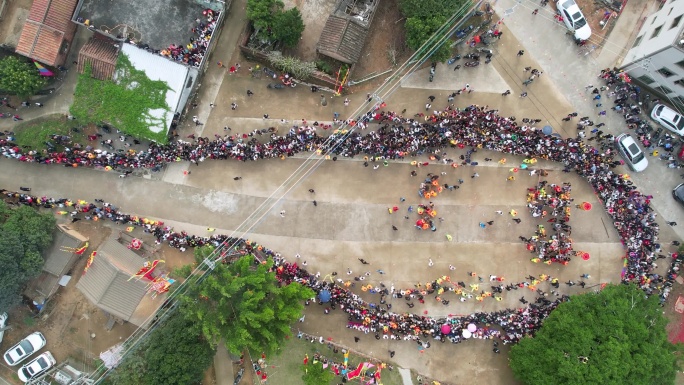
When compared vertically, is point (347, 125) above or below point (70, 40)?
above

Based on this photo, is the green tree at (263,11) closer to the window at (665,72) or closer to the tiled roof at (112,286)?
the tiled roof at (112,286)

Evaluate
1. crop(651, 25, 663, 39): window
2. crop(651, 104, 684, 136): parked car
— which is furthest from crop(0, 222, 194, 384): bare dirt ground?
crop(651, 25, 663, 39): window

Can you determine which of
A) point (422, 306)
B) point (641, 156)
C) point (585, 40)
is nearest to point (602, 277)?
point (641, 156)

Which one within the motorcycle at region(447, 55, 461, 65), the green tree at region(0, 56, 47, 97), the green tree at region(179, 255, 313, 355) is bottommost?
the green tree at region(179, 255, 313, 355)

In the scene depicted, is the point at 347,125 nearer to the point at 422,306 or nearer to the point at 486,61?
the point at 486,61

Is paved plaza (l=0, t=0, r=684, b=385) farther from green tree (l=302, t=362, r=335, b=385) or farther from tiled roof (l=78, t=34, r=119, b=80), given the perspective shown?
tiled roof (l=78, t=34, r=119, b=80)

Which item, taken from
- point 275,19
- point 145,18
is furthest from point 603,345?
point 145,18

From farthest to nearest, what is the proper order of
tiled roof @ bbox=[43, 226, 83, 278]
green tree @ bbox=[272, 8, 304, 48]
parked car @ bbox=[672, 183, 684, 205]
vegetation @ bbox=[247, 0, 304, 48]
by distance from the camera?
1. parked car @ bbox=[672, 183, 684, 205]
2. tiled roof @ bbox=[43, 226, 83, 278]
3. green tree @ bbox=[272, 8, 304, 48]
4. vegetation @ bbox=[247, 0, 304, 48]
